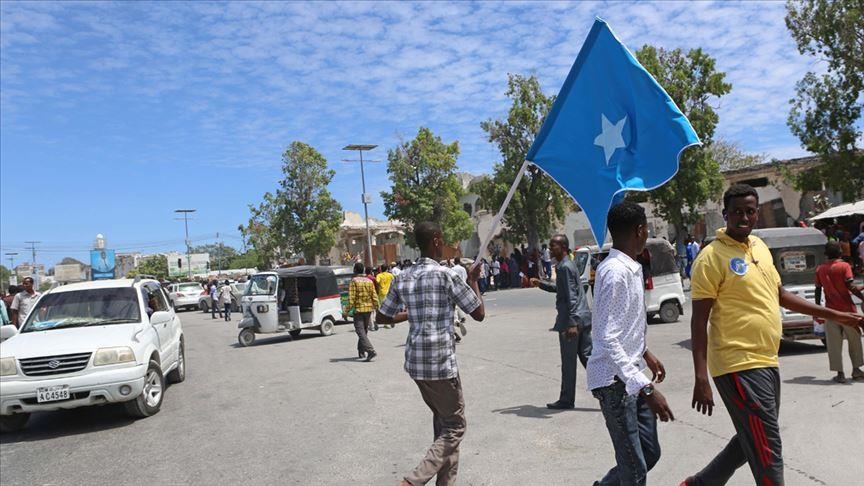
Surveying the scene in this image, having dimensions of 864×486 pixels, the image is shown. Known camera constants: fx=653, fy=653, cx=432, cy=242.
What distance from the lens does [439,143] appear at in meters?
40.6

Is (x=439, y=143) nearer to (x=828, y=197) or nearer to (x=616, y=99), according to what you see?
(x=828, y=197)

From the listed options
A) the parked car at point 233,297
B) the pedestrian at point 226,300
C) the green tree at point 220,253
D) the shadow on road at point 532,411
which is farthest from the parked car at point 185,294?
the green tree at point 220,253

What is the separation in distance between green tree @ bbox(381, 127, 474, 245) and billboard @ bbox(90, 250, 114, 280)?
20.3 m

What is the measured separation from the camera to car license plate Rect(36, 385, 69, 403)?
7473 millimetres

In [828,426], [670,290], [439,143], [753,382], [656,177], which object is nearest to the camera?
[753,382]

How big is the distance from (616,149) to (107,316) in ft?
23.8

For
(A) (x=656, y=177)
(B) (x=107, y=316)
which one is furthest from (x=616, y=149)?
(B) (x=107, y=316)

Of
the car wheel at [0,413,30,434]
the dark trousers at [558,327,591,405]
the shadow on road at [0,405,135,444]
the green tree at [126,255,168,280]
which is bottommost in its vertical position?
the shadow on road at [0,405,135,444]

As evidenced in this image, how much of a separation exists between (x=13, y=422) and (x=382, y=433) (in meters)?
4.90

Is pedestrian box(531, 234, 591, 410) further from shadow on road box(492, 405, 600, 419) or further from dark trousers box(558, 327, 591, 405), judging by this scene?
shadow on road box(492, 405, 600, 419)

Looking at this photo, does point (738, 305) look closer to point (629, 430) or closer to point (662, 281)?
point (629, 430)

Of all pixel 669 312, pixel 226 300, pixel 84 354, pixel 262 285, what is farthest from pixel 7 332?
pixel 226 300

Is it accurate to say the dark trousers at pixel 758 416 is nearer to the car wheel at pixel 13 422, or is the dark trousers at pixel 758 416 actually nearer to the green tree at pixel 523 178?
the car wheel at pixel 13 422

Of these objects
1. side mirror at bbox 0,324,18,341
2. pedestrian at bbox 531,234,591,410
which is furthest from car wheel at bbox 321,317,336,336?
pedestrian at bbox 531,234,591,410
